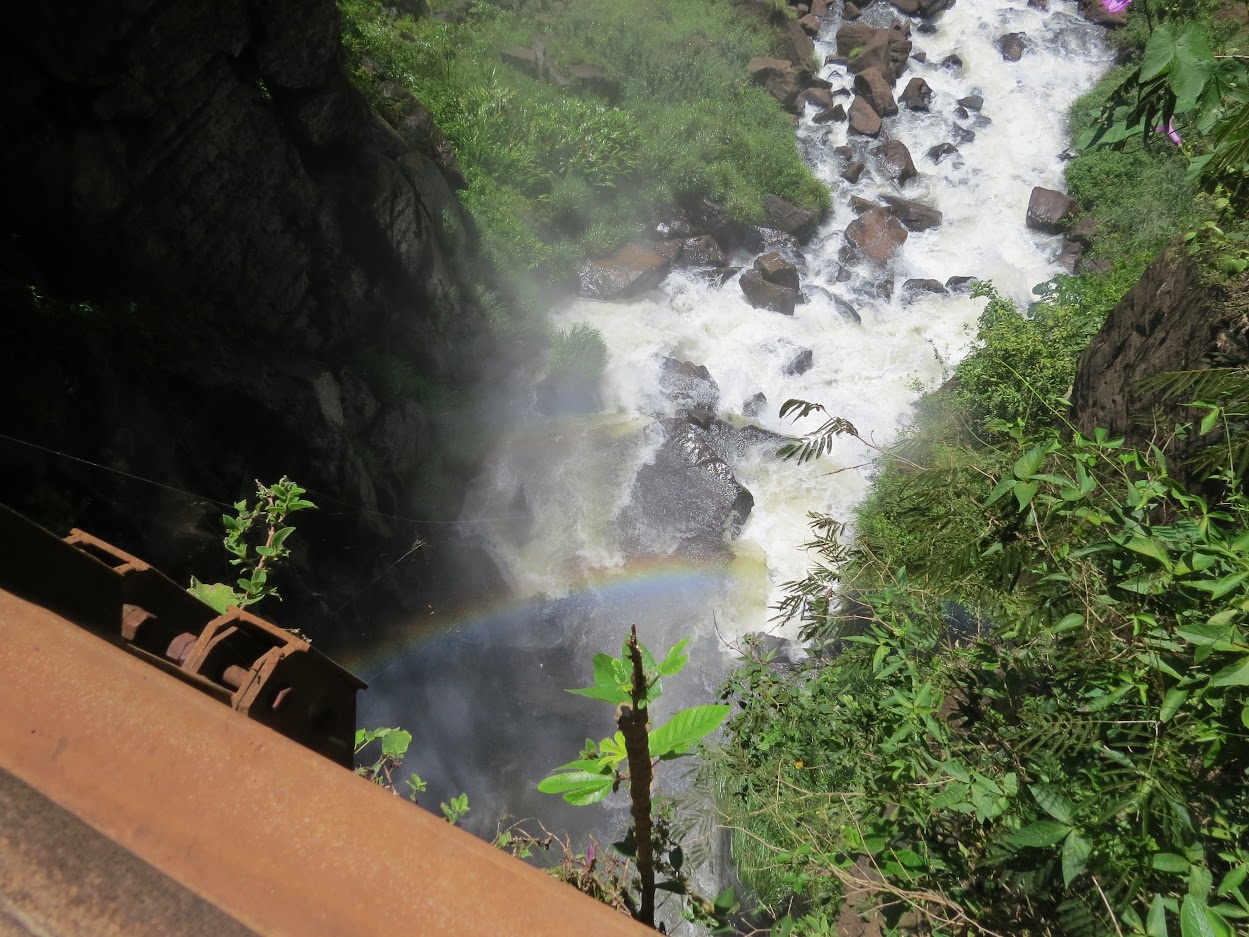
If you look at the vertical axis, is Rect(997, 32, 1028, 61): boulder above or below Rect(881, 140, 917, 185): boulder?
above

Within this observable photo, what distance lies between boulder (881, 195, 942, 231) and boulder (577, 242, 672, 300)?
15.2ft

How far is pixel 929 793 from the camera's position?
1.90 meters

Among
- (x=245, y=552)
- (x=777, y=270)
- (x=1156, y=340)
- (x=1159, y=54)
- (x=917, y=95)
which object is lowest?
(x=777, y=270)

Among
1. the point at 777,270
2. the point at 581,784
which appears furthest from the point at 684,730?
the point at 777,270

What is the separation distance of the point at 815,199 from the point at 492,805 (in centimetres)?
1173

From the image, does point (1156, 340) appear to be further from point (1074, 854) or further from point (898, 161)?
point (898, 161)

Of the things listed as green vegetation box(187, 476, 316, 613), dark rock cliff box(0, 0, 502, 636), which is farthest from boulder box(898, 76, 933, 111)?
green vegetation box(187, 476, 316, 613)

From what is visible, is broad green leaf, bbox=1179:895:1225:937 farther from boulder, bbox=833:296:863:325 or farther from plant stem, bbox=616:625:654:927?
boulder, bbox=833:296:863:325

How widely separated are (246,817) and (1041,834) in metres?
1.35

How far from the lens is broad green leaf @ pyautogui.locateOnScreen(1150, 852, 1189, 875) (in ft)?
3.75

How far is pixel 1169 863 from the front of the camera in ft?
3.77

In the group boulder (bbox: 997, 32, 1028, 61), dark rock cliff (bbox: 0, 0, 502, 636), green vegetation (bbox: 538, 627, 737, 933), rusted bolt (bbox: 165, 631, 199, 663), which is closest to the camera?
green vegetation (bbox: 538, 627, 737, 933)

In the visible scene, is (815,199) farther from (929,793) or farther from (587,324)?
(929,793)

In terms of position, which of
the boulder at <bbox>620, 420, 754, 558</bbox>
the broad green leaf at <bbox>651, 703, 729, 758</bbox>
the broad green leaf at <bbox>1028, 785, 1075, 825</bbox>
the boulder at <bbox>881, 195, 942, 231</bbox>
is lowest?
the boulder at <bbox>620, 420, 754, 558</bbox>
